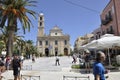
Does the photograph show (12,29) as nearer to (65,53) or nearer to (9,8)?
(9,8)

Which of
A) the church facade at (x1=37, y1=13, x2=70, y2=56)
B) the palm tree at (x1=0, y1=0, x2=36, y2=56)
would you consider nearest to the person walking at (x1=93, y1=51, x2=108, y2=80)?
the palm tree at (x1=0, y1=0, x2=36, y2=56)

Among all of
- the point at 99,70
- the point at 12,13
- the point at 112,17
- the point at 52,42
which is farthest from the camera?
the point at 52,42

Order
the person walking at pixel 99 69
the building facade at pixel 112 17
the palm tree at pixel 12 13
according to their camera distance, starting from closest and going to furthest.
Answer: the person walking at pixel 99 69, the palm tree at pixel 12 13, the building facade at pixel 112 17

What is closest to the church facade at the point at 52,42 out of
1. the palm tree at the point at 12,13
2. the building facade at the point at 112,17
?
the building facade at the point at 112,17

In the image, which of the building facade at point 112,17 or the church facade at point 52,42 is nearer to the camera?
the building facade at point 112,17

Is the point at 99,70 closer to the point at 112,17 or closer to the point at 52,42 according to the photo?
the point at 112,17

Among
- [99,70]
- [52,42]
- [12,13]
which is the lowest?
[99,70]

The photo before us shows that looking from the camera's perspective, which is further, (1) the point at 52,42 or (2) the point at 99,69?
(1) the point at 52,42

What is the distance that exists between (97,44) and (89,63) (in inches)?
138

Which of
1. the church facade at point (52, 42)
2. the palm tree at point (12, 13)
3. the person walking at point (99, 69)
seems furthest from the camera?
the church facade at point (52, 42)

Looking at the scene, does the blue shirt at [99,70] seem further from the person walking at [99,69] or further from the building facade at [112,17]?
the building facade at [112,17]

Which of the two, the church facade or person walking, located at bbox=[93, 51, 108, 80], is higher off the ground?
the church facade

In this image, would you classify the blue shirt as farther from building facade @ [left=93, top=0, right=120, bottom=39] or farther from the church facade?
the church facade

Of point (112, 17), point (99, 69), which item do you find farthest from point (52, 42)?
point (99, 69)
